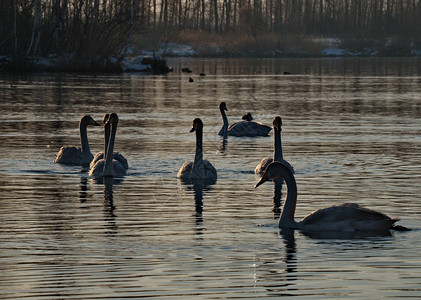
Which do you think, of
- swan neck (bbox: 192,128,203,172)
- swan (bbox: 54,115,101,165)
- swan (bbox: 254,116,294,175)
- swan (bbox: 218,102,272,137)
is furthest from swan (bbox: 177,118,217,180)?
swan (bbox: 218,102,272,137)

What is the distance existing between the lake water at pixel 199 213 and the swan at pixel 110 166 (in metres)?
0.33

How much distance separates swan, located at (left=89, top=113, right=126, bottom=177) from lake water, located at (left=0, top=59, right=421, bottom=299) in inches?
12.9

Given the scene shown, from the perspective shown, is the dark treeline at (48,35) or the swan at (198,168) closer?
the swan at (198,168)

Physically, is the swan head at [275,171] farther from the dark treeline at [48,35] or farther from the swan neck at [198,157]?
the dark treeline at [48,35]

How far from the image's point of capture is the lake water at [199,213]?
1099 cm

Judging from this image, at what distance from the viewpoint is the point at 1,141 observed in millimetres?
27875

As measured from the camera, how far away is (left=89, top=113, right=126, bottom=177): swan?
68.3 feet

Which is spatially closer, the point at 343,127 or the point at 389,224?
the point at 389,224

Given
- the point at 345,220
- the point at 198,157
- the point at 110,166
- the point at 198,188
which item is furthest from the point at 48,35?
the point at 345,220

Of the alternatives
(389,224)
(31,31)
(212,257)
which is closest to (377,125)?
(389,224)

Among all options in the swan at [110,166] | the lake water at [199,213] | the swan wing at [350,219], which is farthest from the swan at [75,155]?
the swan wing at [350,219]

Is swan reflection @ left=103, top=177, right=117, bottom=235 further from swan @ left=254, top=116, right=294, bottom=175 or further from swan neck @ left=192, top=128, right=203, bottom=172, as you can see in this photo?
swan @ left=254, top=116, right=294, bottom=175

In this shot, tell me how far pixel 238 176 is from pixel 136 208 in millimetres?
5138

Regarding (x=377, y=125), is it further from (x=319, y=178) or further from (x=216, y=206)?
(x=216, y=206)
